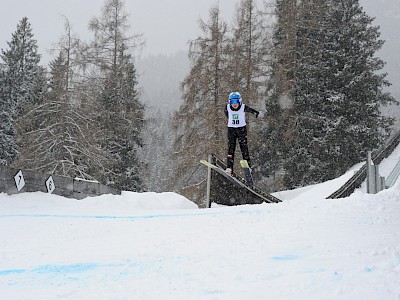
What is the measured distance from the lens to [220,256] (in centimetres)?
360

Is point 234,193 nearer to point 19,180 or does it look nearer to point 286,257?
point 19,180

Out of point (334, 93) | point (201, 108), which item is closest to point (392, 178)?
point (201, 108)

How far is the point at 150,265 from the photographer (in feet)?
11.5

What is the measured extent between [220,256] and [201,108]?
1629cm

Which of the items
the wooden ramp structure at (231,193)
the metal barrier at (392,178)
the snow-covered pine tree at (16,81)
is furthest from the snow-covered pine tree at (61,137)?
the metal barrier at (392,178)

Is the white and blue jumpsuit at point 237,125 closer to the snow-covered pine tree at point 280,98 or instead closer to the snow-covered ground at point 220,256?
the snow-covered ground at point 220,256

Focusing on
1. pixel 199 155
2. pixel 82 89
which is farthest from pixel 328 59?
pixel 82 89

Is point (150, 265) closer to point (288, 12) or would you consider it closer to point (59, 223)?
point (59, 223)

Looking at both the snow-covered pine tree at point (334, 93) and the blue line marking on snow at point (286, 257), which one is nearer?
the blue line marking on snow at point (286, 257)

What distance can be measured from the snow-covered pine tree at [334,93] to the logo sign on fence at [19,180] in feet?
50.0

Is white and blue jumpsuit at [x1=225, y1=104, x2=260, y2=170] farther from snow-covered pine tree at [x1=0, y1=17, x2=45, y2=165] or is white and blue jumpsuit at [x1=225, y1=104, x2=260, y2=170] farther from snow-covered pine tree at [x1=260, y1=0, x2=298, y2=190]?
snow-covered pine tree at [x1=0, y1=17, x2=45, y2=165]

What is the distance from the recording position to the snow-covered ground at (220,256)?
2.72 m

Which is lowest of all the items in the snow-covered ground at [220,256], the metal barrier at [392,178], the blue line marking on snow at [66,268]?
the blue line marking on snow at [66,268]

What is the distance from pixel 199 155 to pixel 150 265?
50.5 ft
